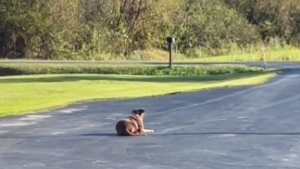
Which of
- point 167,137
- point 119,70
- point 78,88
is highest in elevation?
point 167,137

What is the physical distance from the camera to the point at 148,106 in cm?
2583

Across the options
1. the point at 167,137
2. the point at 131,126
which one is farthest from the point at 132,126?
the point at 167,137

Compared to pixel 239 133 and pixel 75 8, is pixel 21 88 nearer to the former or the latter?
pixel 239 133

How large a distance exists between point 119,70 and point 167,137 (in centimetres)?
2951

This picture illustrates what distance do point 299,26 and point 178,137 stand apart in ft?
214

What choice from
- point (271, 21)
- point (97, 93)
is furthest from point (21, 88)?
point (271, 21)

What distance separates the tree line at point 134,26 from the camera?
192 feet

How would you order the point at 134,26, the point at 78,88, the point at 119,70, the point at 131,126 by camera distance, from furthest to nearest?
the point at 134,26, the point at 119,70, the point at 78,88, the point at 131,126

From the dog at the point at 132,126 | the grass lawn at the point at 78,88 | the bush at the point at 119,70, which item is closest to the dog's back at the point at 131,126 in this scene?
the dog at the point at 132,126

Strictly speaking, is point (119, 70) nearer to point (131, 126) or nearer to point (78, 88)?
point (78, 88)

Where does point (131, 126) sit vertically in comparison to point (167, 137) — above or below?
above

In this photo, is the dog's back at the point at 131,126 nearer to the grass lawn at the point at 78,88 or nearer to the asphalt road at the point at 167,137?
the asphalt road at the point at 167,137

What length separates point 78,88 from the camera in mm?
34281

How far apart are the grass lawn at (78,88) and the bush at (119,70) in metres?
3.80
